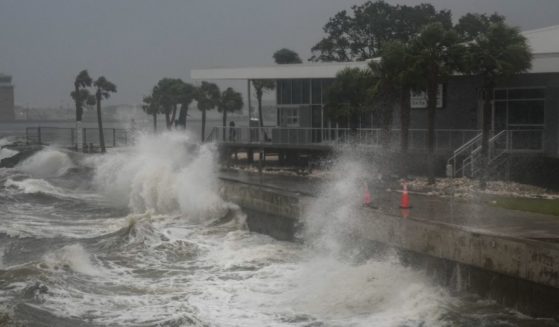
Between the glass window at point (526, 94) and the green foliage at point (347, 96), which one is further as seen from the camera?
the green foliage at point (347, 96)

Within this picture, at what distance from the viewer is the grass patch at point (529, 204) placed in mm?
16766

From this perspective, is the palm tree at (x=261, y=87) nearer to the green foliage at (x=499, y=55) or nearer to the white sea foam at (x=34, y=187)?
the white sea foam at (x=34, y=187)

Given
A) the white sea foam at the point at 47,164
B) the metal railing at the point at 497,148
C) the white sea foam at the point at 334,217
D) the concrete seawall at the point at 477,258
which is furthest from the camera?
the white sea foam at the point at 47,164

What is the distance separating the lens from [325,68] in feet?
110

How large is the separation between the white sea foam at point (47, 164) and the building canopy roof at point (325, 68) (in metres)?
12.4

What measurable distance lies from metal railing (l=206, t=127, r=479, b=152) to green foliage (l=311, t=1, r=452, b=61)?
3147 centimetres

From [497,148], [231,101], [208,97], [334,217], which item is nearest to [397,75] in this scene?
[497,148]

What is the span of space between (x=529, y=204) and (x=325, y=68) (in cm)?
1713

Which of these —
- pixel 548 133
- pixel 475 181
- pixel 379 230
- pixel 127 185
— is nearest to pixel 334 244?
pixel 379 230

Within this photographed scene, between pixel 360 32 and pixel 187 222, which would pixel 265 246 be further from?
pixel 360 32

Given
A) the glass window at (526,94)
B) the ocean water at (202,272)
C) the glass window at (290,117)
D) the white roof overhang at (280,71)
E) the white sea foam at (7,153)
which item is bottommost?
the ocean water at (202,272)

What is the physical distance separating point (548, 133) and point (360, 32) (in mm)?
42733

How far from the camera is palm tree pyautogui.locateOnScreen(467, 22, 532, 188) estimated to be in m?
21.9

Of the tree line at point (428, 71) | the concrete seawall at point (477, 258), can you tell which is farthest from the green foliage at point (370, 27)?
the concrete seawall at point (477, 258)
